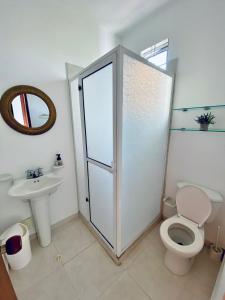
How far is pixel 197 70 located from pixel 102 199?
172 centimetres

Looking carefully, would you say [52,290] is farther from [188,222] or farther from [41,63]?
[41,63]

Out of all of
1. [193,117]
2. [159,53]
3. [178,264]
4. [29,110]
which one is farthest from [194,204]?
[29,110]

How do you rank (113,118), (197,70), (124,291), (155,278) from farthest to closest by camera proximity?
(197,70) < (155,278) < (124,291) < (113,118)

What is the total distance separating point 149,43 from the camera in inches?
70.6

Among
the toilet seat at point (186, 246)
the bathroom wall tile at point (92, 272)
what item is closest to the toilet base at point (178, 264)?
the toilet seat at point (186, 246)

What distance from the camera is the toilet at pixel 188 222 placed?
4.27 ft

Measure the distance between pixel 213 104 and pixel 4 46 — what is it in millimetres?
2099

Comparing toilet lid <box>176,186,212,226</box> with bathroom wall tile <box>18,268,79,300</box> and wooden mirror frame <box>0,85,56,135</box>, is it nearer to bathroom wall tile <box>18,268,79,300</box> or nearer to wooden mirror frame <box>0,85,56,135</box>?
bathroom wall tile <box>18,268,79,300</box>

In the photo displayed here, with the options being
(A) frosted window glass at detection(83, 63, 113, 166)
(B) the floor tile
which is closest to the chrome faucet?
(A) frosted window glass at detection(83, 63, 113, 166)

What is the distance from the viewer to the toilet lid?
4.58 ft

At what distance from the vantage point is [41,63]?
4.85ft

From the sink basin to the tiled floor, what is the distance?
73 cm

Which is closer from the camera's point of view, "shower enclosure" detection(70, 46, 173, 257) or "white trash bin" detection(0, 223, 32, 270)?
"shower enclosure" detection(70, 46, 173, 257)

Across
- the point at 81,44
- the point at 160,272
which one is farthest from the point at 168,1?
the point at 160,272
